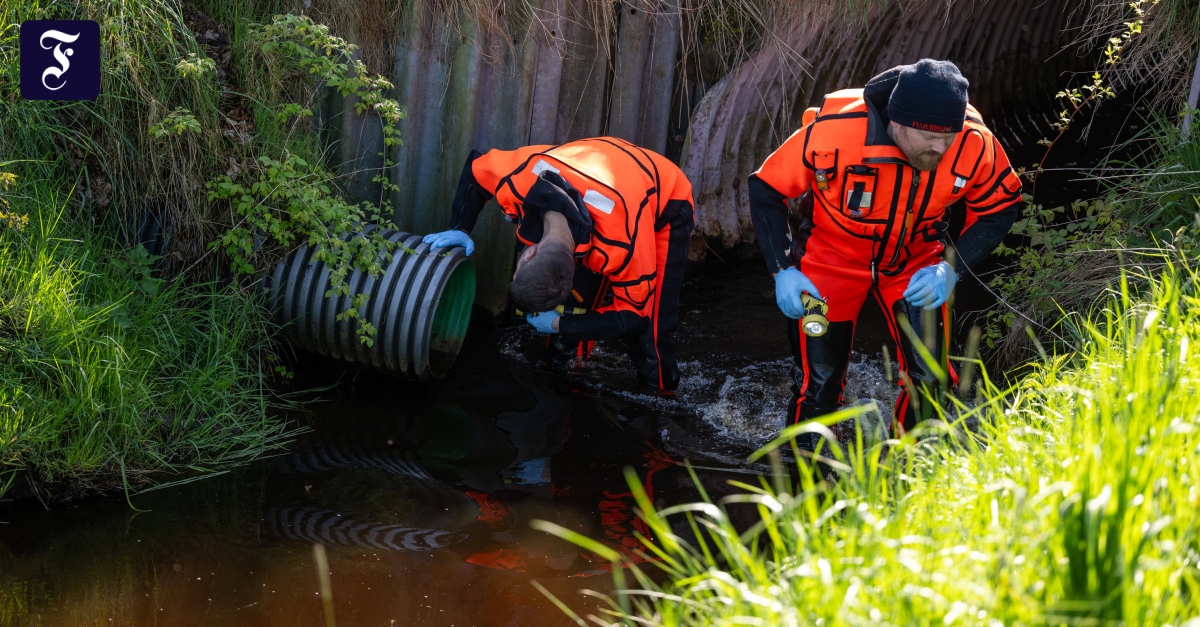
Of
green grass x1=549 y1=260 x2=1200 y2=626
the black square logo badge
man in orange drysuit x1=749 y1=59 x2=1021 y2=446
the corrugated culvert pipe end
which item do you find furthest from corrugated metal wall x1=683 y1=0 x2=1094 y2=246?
green grass x1=549 y1=260 x2=1200 y2=626

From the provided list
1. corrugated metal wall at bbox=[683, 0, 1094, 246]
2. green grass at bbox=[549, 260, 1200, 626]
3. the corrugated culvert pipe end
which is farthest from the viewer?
corrugated metal wall at bbox=[683, 0, 1094, 246]

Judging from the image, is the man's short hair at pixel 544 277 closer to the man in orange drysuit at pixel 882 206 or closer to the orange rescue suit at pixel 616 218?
the orange rescue suit at pixel 616 218

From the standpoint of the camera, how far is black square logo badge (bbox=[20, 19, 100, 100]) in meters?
4.09

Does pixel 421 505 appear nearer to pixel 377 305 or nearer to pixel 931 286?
pixel 377 305

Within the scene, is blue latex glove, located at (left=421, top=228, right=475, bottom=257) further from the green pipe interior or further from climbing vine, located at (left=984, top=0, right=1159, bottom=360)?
climbing vine, located at (left=984, top=0, right=1159, bottom=360)

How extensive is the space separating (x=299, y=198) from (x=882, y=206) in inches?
98.0

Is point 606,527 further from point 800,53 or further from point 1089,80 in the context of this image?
point 1089,80

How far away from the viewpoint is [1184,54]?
17.4ft

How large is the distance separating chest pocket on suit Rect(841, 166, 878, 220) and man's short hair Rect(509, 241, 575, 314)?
1.15 meters

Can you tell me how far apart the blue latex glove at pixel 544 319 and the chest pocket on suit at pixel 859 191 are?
141 cm

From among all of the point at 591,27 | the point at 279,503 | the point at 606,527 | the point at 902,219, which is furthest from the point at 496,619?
the point at 591,27

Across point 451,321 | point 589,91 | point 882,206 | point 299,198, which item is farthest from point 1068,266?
point 299,198

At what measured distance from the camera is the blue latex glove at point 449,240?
15.8 feet

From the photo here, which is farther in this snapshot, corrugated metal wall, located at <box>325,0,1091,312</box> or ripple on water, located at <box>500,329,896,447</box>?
corrugated metal wall, located at <box>325,0,1091,312</box>
